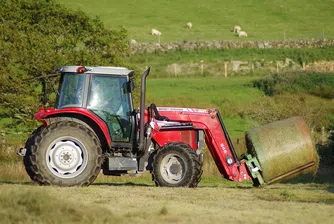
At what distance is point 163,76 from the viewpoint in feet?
200

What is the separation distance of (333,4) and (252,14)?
313 inches

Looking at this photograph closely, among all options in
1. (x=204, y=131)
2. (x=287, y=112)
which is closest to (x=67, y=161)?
(x=204, y=131)

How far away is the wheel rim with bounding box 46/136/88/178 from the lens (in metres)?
17.4

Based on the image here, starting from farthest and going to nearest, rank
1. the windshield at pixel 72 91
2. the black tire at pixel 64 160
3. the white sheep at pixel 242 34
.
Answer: the white sheep at pixel 242 34 < the windshield at pixel 72 91 < the black tire at pixel 64 160

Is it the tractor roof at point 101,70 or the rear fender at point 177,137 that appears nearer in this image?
the tractor roof at point 101,70

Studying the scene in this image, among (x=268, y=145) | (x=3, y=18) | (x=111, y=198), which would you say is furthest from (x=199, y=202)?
(x=3, y=18)

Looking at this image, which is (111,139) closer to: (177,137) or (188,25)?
(177,137)

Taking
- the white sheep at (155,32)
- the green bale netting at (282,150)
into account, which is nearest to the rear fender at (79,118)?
the green bale netting at (282,150)

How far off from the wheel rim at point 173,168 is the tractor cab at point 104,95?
84cm

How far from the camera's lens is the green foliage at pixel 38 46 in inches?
1282

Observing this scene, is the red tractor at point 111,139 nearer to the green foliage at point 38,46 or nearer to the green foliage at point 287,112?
the green foliage at point 38,46

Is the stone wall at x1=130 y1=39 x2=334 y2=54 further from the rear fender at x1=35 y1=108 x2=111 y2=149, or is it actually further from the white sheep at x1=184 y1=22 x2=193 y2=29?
the rear fender at x1=35 y1=108 x2=111 y2=149

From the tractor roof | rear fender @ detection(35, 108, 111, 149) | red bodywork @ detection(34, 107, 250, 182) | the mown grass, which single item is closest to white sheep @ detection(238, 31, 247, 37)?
red bodywork @ detection(34, 107, 250, 182)

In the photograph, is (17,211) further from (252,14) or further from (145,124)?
(252,14)
